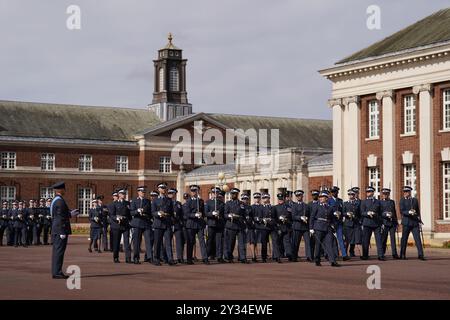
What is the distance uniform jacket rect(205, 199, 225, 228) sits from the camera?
23.2 metres

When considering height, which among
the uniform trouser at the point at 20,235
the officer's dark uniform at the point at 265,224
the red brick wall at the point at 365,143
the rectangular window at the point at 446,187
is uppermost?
the red brick wall at the point at 365,143

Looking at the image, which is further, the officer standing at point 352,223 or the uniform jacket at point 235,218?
the officer standing at point 352,223

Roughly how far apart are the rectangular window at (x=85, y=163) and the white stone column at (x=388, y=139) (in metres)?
35.5

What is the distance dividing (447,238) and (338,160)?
7.26m

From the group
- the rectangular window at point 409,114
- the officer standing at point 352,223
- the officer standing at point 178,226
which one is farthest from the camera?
the rectangular window at point 409,114

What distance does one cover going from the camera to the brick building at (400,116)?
35656mm

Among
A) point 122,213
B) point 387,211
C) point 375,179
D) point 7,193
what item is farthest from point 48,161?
point 387,211

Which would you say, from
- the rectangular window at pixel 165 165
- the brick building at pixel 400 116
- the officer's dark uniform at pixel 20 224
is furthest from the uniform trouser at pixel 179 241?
the rectangular window at pixel 165 165

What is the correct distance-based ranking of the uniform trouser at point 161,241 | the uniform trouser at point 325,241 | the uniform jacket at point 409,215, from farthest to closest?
1. the uniform jacket at point 409,215
2. the uniform trouser at point 161,241
3. the uniform trouser at point 325,241

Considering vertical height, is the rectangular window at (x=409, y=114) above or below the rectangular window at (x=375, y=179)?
above

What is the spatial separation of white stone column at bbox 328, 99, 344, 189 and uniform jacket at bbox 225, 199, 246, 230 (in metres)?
17.6

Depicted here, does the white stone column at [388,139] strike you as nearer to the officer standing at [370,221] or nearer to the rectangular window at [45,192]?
the officer standing at [370,221]

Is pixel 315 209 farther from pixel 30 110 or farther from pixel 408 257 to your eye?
pixel 30 110

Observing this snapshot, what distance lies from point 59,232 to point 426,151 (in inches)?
837
